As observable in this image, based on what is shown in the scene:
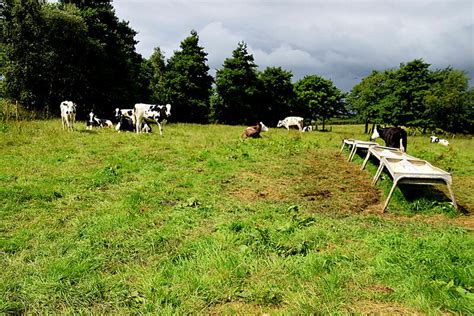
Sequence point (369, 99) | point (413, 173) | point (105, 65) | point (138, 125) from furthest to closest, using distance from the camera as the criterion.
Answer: point (369, 99)
point (105, 65)
point (138, 125)
point (413, 173)

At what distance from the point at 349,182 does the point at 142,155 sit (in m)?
7.04

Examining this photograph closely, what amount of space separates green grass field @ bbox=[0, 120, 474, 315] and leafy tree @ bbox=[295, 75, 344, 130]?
1749 inches

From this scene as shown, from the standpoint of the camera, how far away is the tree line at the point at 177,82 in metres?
23.5

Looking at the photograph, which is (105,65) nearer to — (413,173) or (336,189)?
(336,189)

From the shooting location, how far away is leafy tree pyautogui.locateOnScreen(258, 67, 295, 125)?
49406 millimetres

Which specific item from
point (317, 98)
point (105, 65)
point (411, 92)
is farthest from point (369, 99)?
point (105, 65)

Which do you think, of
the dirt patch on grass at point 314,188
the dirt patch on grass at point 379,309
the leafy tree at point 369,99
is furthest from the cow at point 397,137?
the leafy tree at point 369,99

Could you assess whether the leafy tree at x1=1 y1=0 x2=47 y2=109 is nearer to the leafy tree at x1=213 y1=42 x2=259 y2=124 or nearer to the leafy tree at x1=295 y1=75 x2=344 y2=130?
the leafy tree at x1=213 y1=42 x2=259 y2=124

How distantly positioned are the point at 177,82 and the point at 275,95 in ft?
59.1

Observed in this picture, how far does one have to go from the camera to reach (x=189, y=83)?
130 feet

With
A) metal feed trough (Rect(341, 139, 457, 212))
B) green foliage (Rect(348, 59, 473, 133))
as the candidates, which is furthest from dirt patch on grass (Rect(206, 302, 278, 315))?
green foliage (Rect(348, 59, 473, 133))

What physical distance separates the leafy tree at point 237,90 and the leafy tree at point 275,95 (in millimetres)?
2666

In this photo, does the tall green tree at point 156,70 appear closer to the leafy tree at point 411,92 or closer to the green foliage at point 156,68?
the green foliage at point 156,68

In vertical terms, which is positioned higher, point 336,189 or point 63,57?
point 63,57
